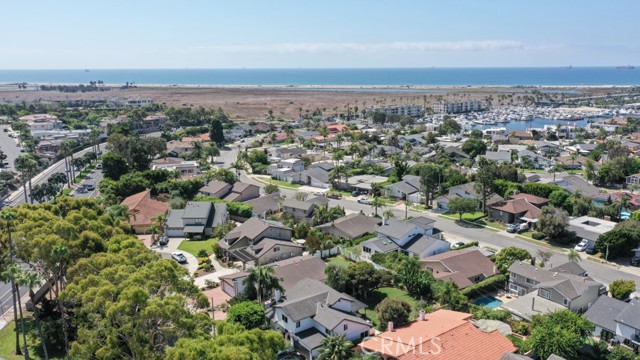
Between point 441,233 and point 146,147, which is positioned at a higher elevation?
point 146,147

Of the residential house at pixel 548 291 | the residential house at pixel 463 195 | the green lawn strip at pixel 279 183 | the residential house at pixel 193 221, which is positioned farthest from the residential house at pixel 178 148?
the residential house at pixel 548 291

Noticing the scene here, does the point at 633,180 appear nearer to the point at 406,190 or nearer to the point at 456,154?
the point at 456,154

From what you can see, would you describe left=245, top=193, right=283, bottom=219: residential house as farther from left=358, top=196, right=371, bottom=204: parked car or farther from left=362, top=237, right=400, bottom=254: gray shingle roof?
left=362, top=237, right=400, bottom=254: gray shingle roof

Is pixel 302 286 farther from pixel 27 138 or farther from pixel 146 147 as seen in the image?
pixel 27 138

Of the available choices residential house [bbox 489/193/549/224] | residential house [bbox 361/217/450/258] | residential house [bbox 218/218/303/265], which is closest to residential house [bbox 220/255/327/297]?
residential house [bbox 218/218/303/265]

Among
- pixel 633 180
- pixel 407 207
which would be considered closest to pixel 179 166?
pixel 407 207

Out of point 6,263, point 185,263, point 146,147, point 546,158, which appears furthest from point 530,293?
point 146,147

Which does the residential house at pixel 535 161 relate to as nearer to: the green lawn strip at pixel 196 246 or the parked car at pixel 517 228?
the parked car at pixel 517 228
